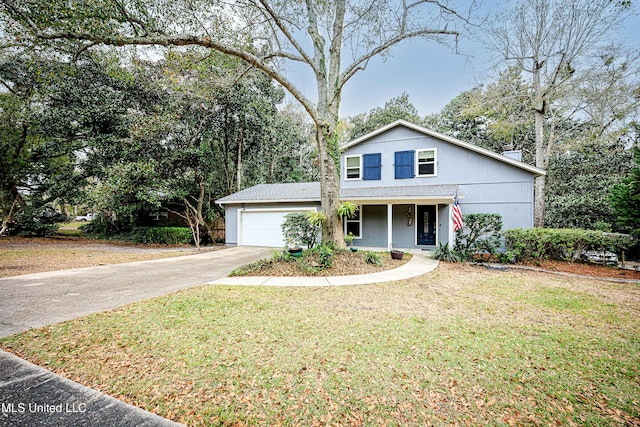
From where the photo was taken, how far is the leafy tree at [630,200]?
320 inches

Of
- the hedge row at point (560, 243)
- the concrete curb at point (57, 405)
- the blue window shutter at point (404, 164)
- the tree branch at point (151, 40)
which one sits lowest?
the concrete curb at point (57, 405)

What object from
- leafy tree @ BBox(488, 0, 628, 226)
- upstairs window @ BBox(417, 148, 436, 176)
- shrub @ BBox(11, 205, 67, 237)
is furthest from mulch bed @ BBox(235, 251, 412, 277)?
shrub @ BBox(11, 205, 67, 237)

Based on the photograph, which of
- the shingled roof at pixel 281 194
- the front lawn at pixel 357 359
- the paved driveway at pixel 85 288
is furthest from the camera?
the shingled roof at pixel 281 194

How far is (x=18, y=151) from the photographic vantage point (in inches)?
641

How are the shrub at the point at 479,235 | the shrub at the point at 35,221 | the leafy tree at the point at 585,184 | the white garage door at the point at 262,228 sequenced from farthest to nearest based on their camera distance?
the shrub at the point at 35,221
the leafy tree at the point at 585,184
the white garage door at the point at 262,228
the shrub at the point at 479,235

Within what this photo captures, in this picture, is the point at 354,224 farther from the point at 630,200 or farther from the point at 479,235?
the point at 630,200

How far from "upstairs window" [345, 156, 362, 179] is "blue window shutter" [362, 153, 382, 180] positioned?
0.31 metres

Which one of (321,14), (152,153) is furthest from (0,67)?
(321,14)

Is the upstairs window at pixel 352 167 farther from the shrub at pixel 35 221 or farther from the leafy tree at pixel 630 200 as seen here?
the shrub at pixel 35 221

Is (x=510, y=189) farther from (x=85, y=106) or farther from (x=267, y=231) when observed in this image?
(x=85, y=106)

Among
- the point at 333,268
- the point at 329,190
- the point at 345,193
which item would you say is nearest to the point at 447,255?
the point at 333,268

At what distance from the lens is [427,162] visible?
12.5 meters

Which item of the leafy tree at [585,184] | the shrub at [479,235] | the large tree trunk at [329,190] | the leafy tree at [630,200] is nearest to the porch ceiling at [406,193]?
the shrub at [479,235]

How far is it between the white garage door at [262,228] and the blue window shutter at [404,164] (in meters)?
5.63
